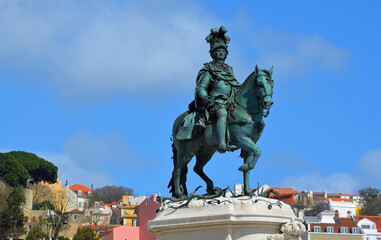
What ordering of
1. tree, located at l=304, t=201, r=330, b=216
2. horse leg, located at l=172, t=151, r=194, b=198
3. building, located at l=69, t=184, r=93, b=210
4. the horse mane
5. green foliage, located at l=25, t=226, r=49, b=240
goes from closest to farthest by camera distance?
the horse mane
horse leg, located at l=172, t=151, r=194, b=198
green foliage, located at l=25, t=226, r=49, b=240
tree, located at l=304, t=201, r=330, b=216
building, located at l=69, t=184, r=93, b=210

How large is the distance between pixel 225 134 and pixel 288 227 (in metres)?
2.27

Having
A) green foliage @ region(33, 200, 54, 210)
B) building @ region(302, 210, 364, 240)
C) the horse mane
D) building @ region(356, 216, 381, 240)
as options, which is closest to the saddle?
the horse mane

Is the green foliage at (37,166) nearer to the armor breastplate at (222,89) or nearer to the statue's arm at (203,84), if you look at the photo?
the statue's arm at (203,84)

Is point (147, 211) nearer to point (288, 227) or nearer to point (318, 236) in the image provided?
point (318, 236)

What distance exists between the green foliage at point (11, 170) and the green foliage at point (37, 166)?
5463mm

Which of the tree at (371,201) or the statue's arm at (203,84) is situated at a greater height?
the tree at (371,201)

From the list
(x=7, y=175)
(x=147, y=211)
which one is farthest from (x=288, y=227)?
(x=7, y=175)

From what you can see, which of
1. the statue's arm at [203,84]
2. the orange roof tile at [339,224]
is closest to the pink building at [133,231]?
the orange roof tile at [339,224]

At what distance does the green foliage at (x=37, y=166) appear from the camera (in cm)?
11550

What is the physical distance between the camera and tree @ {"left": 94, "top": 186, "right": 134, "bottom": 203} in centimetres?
13588

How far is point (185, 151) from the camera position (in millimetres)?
15727

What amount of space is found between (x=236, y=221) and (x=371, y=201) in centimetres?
10920

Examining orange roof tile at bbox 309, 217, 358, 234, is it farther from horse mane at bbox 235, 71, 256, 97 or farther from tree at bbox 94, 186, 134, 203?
tree at bbox 94, 186, 134, 203

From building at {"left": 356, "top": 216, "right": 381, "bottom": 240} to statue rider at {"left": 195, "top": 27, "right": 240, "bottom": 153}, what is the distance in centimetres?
6378
